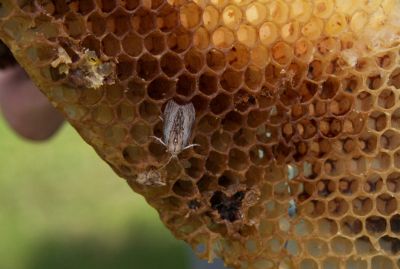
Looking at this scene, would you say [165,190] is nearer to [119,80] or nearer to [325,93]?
[119,80]

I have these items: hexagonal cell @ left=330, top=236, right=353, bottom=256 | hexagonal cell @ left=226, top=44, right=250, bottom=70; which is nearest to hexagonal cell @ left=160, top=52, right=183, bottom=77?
hexagonal cell @ left=226, top=44, right=250, bottom=70

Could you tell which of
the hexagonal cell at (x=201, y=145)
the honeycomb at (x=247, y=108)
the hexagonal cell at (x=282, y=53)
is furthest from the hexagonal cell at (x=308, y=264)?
the hexagonal cell at (x=282, y=53)

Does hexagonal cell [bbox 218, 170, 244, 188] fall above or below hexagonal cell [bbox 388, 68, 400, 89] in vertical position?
below

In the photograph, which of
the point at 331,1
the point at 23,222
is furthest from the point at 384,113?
the point at 23,222

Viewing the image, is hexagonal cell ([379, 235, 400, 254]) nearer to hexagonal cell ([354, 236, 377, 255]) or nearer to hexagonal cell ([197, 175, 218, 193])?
hexagonal cell ([354, 236, 377, 255])

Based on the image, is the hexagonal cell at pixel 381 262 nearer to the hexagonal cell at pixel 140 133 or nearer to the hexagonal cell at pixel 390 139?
the hexagonal cell at pixel 390 139
